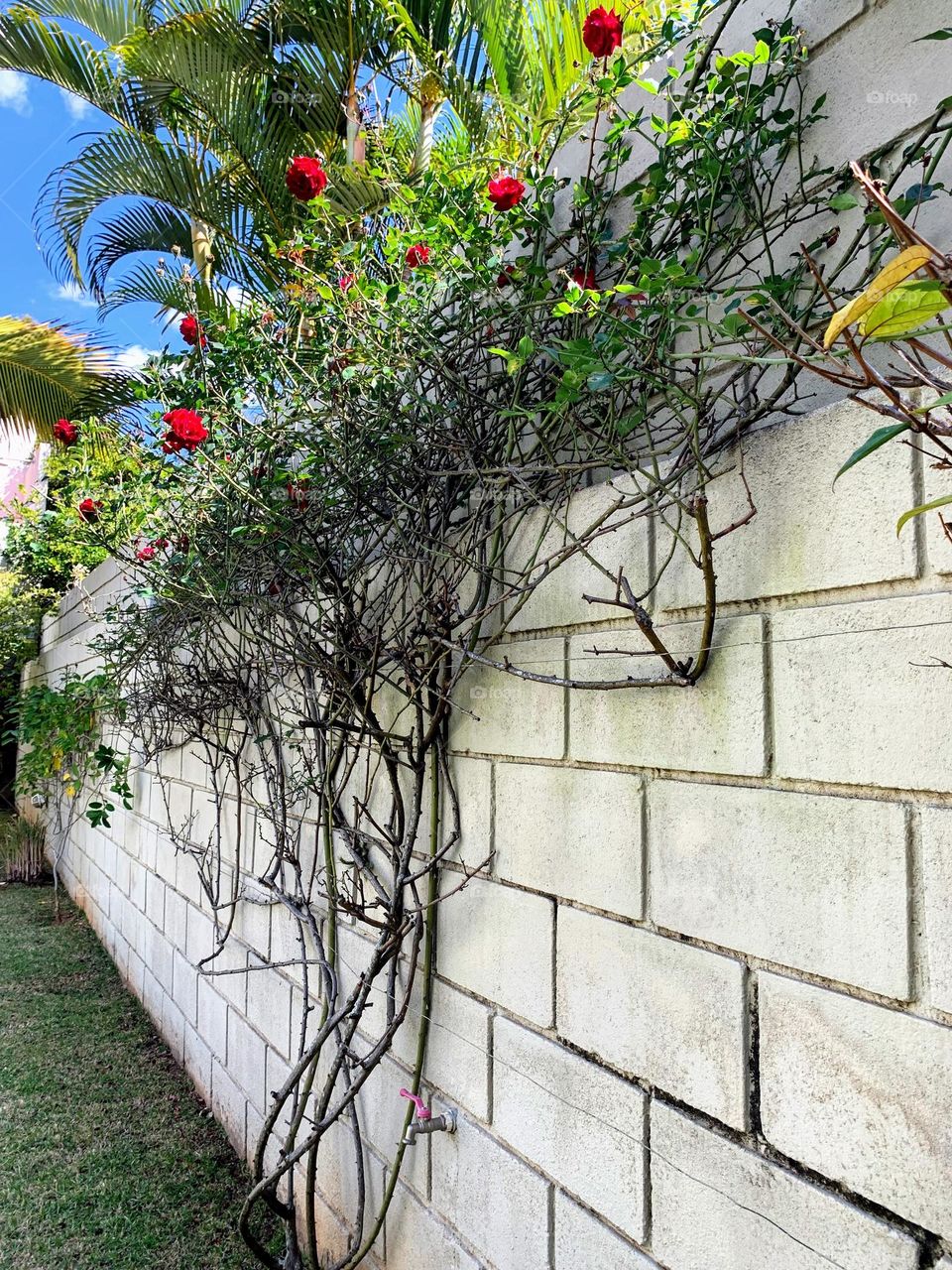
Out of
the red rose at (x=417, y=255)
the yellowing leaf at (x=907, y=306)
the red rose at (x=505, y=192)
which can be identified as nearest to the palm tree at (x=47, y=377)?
the red rose at (x=417, y=255)

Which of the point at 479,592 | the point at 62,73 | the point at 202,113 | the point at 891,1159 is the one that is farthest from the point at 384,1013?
the point at 62,73

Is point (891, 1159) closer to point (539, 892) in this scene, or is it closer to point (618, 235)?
point (539, 892)

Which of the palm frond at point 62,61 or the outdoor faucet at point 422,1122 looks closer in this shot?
the outdoor faucet at point 422,1122

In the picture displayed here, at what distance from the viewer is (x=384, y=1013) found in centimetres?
201

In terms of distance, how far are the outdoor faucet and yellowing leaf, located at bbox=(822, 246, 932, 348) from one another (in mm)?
1636

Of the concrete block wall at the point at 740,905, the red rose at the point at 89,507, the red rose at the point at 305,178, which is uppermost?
the red rose at the point at 305,178

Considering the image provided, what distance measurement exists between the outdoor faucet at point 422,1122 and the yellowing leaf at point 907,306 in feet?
5.36

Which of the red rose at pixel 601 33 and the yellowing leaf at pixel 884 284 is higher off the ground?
the red rose at pixel 601 33

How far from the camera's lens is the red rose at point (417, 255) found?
1.65 metres

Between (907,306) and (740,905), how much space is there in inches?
31.8

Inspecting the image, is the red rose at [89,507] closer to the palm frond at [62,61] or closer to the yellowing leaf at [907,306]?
the yellowing leaf at [907,306]

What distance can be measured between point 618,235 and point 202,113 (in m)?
4.44

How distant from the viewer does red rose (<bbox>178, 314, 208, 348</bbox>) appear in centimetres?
227

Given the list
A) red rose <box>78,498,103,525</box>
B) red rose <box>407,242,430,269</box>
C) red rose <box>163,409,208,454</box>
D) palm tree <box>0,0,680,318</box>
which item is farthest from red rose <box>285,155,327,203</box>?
palm tree <box>0,0,680,318</box>
